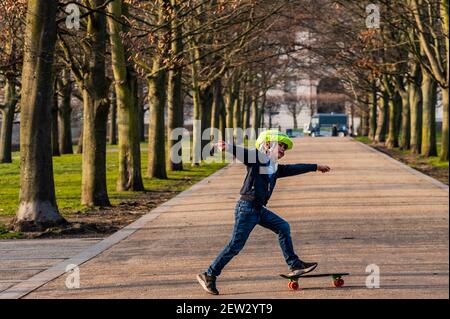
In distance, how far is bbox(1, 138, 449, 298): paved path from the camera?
10195mm

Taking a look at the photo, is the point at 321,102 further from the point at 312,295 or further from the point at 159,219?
the point at 312,295

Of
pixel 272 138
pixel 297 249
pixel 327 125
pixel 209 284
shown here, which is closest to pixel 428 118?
pixel 297 249

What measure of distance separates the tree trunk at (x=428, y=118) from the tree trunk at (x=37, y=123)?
84.9 ft

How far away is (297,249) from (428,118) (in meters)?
28.4

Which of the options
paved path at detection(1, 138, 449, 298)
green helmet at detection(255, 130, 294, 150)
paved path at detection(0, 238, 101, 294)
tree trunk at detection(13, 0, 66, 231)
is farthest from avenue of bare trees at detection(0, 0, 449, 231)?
green helmet at detection(255, 130, 294, 150)

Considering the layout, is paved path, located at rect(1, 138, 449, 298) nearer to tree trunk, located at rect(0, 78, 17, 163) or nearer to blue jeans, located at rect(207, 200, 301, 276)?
blue jeans, located at rect(207, 200, 301, 276)

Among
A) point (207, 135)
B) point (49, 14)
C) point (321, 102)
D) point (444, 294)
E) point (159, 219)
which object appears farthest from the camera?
point (321, 102)

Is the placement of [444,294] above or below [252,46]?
below

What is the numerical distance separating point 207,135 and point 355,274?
101 ft

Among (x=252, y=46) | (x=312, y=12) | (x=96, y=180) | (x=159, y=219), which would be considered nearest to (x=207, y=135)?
(x=252, y=46)

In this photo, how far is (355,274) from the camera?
35.9ft

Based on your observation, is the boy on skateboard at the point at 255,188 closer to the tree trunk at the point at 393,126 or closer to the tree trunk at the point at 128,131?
the tree trunk at the point at 128,131

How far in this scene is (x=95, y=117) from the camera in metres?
20.2

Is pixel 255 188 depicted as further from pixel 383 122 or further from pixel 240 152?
pixel 383 122
